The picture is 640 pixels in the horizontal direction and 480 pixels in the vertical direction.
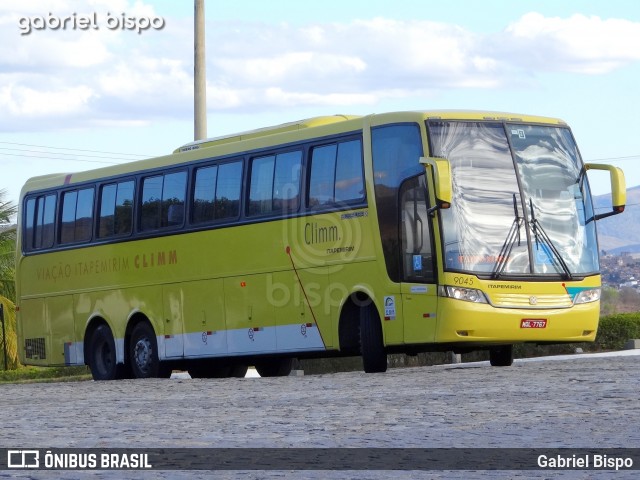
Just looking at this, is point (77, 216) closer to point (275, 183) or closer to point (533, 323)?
point (275, 183)

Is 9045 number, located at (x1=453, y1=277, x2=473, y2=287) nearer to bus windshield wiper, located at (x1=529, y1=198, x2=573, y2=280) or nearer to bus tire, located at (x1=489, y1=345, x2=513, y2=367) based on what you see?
bus windshield wiper, located at (x1=529, y1=198, x2=573, y2=280)

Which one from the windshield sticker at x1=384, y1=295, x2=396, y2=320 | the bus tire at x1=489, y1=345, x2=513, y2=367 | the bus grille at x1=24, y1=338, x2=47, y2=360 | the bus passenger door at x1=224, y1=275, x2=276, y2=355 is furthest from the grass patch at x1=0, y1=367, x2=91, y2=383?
the windshield sticker at x1=384, y1=295, x2=396, y2=320

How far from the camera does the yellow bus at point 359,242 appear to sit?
20250mm

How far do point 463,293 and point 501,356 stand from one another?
4.09 meters

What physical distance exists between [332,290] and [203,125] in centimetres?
799

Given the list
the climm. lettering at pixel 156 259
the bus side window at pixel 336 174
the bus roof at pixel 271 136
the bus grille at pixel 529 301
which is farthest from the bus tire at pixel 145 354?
the bus grille at pixel 529 301

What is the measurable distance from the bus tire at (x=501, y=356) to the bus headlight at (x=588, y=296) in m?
2.70

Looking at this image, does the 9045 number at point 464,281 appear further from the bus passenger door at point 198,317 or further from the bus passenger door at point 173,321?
the bus passenger door at point 173,321

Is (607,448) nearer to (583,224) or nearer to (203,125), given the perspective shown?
(583,224)

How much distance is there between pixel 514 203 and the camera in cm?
2059

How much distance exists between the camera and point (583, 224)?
2112 cm

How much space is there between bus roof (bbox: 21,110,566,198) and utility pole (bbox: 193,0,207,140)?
250 cm

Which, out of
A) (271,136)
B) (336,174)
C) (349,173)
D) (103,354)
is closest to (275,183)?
(271,136)

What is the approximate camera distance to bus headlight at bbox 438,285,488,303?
2005cm
